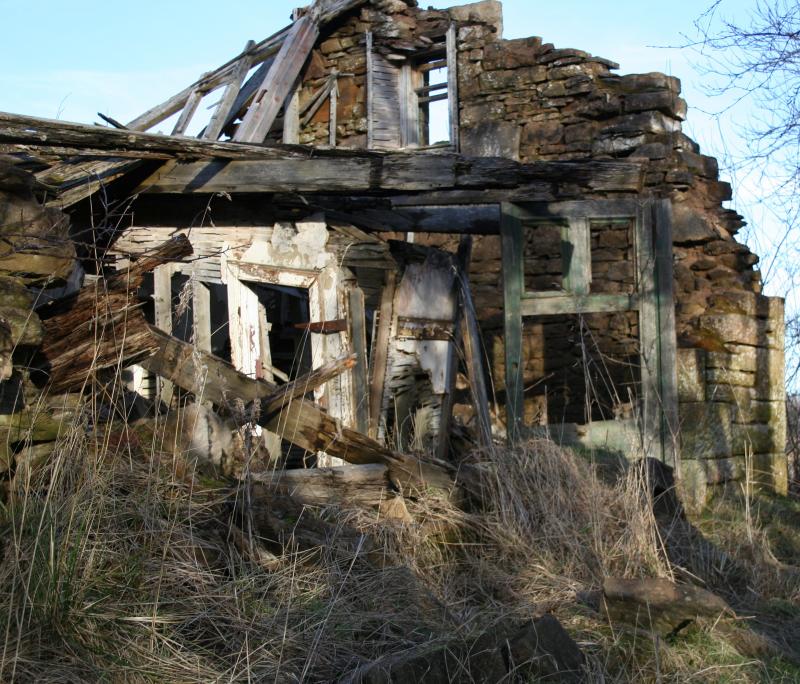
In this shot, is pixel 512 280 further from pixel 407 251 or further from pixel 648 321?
pixel 648 321

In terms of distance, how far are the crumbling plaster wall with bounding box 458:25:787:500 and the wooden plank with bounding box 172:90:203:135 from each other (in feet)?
8.80

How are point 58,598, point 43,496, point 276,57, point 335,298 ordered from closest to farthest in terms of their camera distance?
point 58,598 → point 43,496 → point 335,298 → point 276,57

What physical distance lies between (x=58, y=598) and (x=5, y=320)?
1.39m

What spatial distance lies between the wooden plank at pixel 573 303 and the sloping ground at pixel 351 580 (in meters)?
2.08

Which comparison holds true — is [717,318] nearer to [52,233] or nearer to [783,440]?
[783,440]

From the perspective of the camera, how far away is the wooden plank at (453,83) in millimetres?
9898

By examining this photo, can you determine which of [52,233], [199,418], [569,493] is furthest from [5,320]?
[569,493]

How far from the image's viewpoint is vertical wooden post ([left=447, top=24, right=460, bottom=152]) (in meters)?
9.90

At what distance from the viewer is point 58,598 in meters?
3.26

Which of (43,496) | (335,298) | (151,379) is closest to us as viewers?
(43,496)

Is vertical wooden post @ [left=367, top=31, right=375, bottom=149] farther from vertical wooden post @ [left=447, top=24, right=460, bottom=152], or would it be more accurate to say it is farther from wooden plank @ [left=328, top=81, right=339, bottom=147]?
vertical wooden post @ [left=447, top=24, right=460, bottom=152]

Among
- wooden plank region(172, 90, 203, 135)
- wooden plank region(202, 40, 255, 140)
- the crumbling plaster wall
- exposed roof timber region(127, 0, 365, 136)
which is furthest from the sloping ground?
exposed roof timber region(127, 0, 365, 136)

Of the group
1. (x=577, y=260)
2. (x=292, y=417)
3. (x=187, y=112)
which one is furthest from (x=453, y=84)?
(x=292, y=417)

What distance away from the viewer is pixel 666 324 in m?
7.11
